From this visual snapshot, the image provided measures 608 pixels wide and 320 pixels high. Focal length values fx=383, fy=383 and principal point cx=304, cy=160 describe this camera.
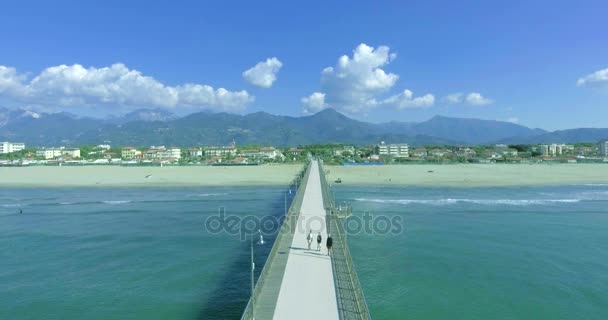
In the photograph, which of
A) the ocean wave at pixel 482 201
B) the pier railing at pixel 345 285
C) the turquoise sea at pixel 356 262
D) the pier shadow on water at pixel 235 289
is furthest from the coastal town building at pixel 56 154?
the pier railing at pixel 345 285

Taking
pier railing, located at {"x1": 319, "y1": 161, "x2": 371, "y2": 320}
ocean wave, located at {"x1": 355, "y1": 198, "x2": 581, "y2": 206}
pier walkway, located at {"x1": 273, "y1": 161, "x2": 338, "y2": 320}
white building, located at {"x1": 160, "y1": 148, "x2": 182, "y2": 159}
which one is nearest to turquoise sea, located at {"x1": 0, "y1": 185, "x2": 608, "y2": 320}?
ocean wave, located at {"x1": 355, "y1": 198, "x2": 581, "y2": 206}

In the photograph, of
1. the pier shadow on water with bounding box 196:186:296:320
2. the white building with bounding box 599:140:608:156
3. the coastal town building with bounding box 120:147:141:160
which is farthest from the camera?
the white building with bounding box 599:140:608:156

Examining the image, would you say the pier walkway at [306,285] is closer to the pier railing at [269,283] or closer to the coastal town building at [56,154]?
the pier railing at [269,283]

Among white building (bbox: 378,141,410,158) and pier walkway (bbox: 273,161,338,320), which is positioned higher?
white building (bbox: 378,141,410,158)

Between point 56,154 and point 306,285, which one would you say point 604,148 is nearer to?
point 306,285

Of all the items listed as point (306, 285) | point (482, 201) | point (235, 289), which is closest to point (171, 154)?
point (482, 201)

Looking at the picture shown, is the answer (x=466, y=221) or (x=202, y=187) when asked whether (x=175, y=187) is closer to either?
(x=202, y=187)

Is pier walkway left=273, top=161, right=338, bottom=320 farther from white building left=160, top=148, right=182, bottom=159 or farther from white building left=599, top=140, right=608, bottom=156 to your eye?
white building left=599, top=140, right=608, bottom=156
